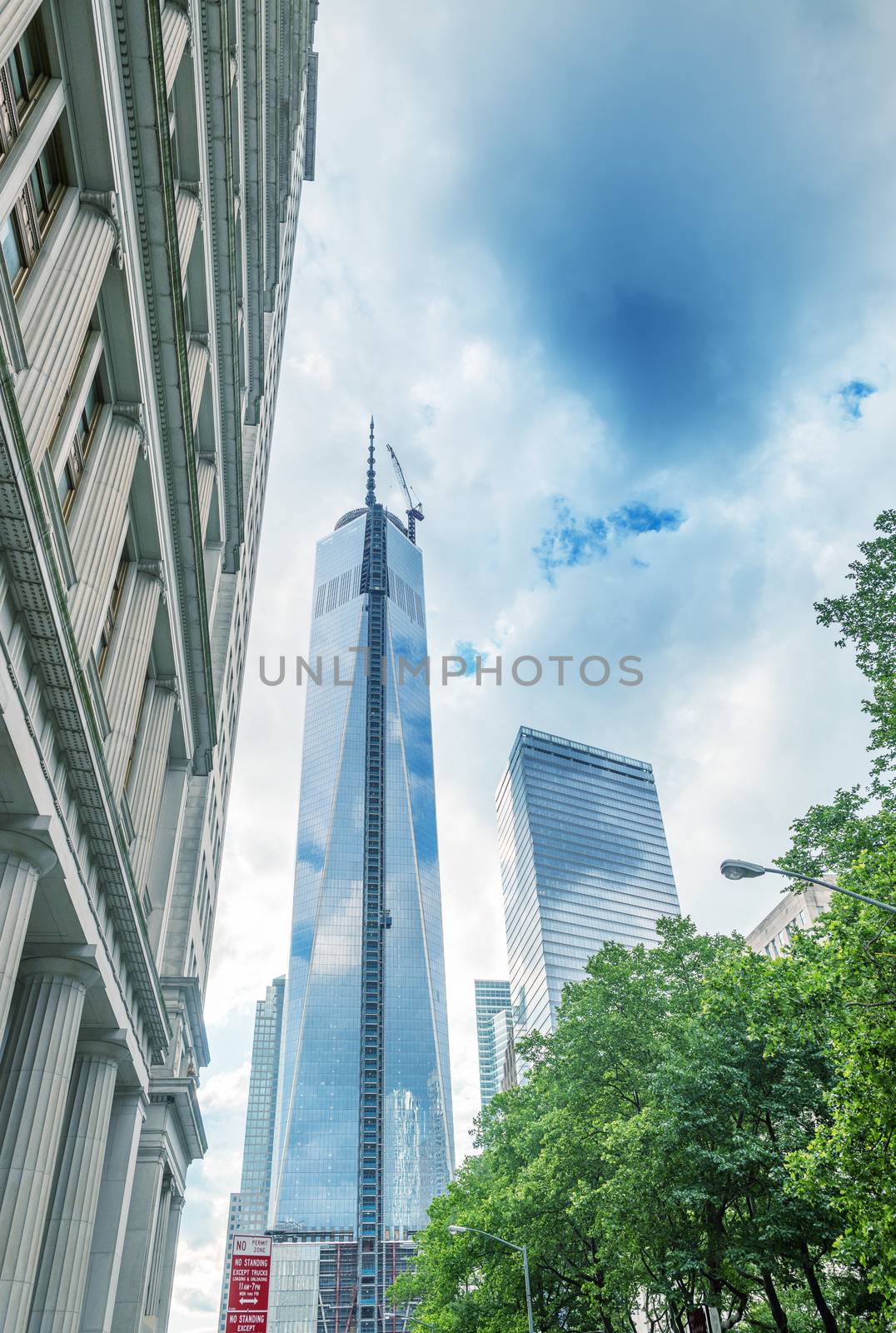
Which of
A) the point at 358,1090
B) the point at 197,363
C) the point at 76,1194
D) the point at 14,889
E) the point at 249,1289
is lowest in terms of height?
the point at 249,1289

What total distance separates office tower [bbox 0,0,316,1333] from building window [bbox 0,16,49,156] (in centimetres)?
5

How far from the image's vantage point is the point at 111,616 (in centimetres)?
2284

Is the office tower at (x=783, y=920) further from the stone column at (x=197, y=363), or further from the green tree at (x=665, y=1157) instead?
the stone column at (x=197, y=363)

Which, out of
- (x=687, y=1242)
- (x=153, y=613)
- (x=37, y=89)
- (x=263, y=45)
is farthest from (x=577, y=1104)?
(x=263, y=45)

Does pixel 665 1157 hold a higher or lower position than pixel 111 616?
lower

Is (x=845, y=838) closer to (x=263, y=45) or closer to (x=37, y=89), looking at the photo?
(x=37, y=89)

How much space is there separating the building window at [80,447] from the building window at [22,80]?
5.25 m

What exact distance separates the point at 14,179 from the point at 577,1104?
31438mm

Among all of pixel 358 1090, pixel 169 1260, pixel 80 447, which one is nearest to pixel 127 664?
pixel 80 447

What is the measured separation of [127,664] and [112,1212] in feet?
44.1

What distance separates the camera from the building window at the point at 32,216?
591 inches

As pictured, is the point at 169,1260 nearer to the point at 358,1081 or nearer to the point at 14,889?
the point at 14,889

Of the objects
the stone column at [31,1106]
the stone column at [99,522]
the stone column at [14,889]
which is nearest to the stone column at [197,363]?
the stone column at [99,522]

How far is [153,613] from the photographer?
24.2 m
